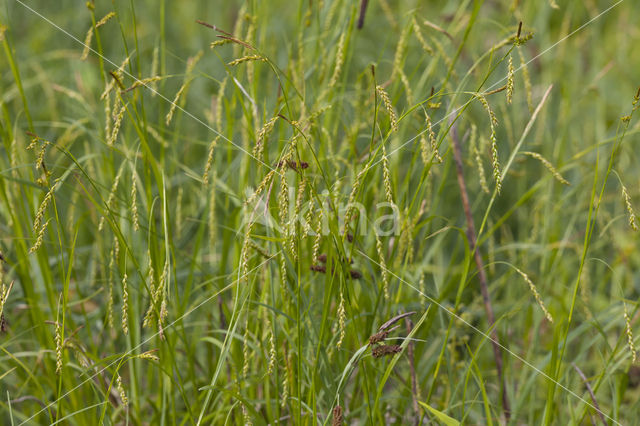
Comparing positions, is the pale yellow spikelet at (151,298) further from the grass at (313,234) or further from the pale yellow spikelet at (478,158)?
the pale yellow spikelet at (478,158)

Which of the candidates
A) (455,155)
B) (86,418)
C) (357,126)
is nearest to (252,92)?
(357,126)

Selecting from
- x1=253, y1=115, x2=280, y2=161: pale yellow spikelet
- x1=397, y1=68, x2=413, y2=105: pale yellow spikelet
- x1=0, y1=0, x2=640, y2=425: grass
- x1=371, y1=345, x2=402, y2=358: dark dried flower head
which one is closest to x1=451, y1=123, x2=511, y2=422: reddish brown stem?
x1=0, y1=0, x2=640, y2=425: grass

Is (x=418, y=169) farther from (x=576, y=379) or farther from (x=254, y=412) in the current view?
(x=254, y=412)

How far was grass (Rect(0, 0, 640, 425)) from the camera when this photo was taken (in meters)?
1.14

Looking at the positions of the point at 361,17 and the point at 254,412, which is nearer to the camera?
the point at 254,412

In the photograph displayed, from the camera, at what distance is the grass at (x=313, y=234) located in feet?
3.75

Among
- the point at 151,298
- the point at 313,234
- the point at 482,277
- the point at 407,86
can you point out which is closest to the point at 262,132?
the point at 313,234

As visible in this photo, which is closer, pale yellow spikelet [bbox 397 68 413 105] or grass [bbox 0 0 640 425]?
grass [bbox 0 0 640 425]

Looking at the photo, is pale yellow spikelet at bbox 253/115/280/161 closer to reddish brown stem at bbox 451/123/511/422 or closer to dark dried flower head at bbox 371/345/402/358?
dark dried flower head at bbox 371/345/402/358

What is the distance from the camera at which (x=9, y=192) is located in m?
1.58

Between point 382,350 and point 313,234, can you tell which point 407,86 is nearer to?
point 313,234

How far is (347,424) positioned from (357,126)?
0.67m

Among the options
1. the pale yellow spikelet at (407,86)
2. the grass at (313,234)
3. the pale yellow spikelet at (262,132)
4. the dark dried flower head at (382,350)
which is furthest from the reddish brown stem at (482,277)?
the pale yellow spikelet at (262,132)

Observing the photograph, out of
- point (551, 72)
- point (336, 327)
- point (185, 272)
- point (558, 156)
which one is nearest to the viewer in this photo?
point (336, 327)
